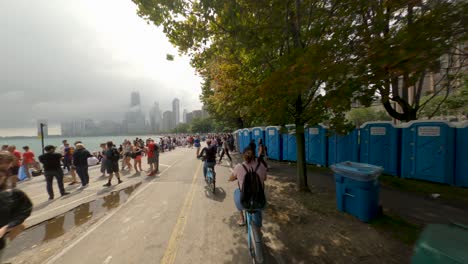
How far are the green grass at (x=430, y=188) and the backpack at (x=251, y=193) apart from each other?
6.50 m

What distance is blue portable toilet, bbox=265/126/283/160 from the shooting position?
13.0 meters

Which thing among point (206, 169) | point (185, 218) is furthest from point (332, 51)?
point (206, 169)

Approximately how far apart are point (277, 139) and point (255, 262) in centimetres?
1080

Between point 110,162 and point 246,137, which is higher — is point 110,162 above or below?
below

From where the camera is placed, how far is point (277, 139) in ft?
43.3

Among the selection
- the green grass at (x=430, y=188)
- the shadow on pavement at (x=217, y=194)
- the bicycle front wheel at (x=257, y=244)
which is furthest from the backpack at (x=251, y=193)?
the green grass at (x=430, y=188)

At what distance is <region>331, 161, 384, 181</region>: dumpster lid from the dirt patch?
3.68 ft

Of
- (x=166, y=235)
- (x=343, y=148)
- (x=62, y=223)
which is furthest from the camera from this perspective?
(x=343, y=148)

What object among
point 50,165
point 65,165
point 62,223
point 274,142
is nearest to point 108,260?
point 62,223

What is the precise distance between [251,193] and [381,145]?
8.10 metres

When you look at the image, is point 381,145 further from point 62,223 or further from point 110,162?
point 110,162

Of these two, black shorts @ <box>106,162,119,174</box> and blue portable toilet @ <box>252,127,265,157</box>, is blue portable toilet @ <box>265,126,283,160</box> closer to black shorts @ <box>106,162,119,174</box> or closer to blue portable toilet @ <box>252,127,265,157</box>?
blue portable toilet @ <box>252,127,265,157</box>

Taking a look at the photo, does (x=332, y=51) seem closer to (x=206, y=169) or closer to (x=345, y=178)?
(x=345, y=178)

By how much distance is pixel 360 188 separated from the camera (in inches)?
163
